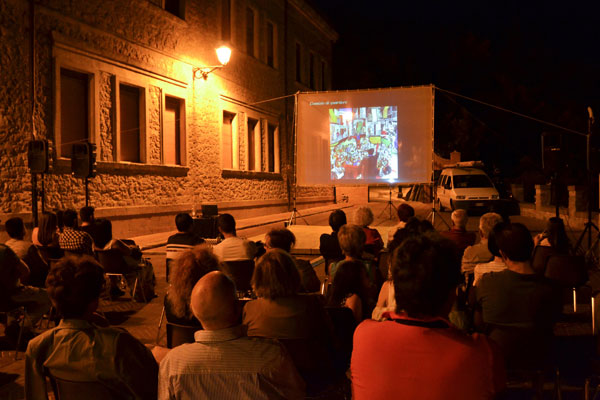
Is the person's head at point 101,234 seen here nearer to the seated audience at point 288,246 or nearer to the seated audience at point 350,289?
the seated audience at point 288,246

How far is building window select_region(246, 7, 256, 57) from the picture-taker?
65.0ft

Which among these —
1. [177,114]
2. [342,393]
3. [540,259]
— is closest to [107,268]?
[342,393]

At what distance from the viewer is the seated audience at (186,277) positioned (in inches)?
126

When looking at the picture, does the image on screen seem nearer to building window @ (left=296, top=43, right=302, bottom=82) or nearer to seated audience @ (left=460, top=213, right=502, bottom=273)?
seated audience @ (left=460, top=213, right=502, bottom=273)

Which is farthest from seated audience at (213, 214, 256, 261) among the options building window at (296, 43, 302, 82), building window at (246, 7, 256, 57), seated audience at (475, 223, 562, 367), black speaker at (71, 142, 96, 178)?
building window at (296, 43, 302, 82)

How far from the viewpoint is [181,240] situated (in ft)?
20.3

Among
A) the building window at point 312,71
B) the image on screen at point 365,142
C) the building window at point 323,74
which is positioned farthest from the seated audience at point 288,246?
the building window at point 323,74

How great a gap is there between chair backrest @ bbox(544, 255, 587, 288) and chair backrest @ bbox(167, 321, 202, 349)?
11.1 ft

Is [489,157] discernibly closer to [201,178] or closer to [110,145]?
[201,178]

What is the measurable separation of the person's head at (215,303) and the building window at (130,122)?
468 inches

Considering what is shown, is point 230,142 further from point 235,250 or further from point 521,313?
point 521,313

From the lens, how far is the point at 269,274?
302 centimetres

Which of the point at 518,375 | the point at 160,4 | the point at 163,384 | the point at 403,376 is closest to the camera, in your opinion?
the point at 403,376

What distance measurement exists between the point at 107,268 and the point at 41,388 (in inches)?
178
